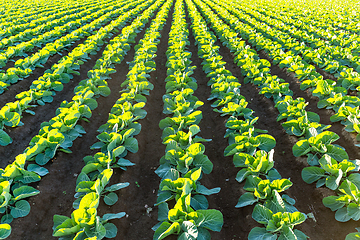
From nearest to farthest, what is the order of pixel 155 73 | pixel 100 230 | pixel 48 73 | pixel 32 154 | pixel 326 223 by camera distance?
pixel 100 230, pixel 326 223, pixel 32 154, pixel 48 73, pixel 155 73

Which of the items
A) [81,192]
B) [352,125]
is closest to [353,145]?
[352,125]

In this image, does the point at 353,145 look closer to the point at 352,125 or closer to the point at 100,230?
the point at 352,125

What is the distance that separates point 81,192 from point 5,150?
2.92 metres

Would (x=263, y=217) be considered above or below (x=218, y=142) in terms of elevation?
above

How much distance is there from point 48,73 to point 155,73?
12.4 feet

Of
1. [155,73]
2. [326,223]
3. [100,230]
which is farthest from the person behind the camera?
[155,73]

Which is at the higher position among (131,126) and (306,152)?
(131,126)

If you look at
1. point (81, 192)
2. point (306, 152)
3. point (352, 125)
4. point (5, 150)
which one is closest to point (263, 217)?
point (306, 152)

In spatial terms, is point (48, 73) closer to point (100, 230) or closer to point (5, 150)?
point (5, 150)

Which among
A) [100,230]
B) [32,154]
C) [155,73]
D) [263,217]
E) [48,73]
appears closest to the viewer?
[100,230]

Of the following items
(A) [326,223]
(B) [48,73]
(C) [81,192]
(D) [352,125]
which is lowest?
(A) [326,223]

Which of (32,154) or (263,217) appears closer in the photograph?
(263,217)

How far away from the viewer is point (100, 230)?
2.77m

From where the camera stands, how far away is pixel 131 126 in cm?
501
